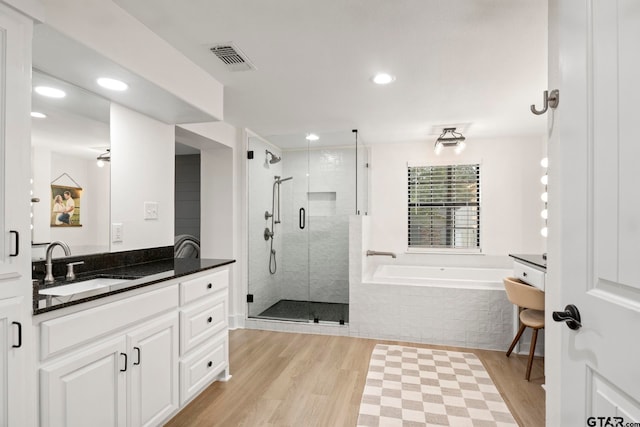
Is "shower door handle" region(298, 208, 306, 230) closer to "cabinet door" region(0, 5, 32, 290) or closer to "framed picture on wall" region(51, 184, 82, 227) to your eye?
"framed picture on wall" region(51, 184, 82, 227)

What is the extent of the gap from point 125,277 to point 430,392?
2175 millimetres

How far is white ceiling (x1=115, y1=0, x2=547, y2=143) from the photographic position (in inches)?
68.2

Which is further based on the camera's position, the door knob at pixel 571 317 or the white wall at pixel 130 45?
the white wall at pixel 130 45

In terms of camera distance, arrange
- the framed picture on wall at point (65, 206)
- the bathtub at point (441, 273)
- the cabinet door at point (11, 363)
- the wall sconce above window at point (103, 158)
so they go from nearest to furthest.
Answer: the cabinet door at point (11, 363) → the framed picture on wall at point (65, 206) → the wall sconce above window at point (103, 158) → the bathtub at point (441, 273)

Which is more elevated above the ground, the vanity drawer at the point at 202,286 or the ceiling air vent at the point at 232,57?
the ceiling air vent at the point at 232,57

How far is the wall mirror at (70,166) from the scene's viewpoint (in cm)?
188

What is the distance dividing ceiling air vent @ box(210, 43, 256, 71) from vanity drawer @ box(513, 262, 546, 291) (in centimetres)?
258

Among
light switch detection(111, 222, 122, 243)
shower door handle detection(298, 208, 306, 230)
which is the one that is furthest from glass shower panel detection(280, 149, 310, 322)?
light switch detection(111, 222, 122, 243)

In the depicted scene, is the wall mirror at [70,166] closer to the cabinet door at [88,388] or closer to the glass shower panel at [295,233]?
the cabinet door at [88,388]

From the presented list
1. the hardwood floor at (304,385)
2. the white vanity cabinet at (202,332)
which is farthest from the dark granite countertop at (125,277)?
the hardwood floor at (304,385)

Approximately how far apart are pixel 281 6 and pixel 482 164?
364 cm

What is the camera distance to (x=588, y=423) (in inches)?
39.8

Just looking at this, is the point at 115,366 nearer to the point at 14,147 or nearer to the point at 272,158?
the point at 14,147

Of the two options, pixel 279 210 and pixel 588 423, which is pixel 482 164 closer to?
pixel 279 210
